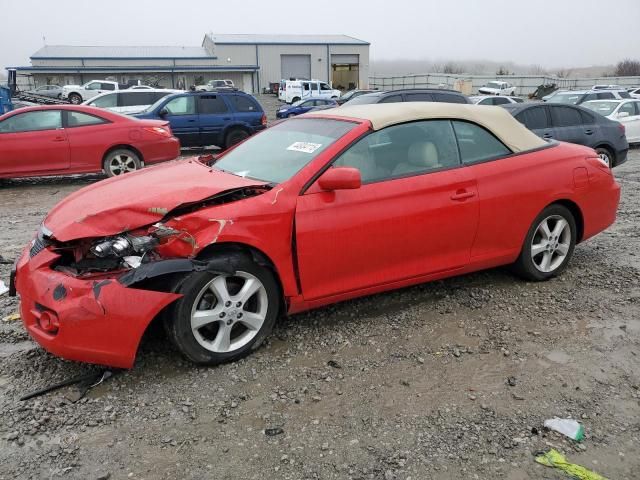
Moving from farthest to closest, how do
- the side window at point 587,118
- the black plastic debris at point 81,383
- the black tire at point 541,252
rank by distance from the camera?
the side window at point 587,118 < the black tire at point 541,252 < the black plastic debris at point 81,383

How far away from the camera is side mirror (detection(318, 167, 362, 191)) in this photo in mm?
3430

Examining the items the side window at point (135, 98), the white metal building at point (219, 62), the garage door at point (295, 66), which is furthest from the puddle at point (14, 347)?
the garage door at point (295, 66)

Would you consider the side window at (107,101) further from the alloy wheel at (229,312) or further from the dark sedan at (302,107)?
the alloy wheel at (229,312)

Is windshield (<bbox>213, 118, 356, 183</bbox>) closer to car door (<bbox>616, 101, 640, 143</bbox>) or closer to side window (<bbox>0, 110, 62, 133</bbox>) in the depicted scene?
side window (<bbox>0, 110, 62, 133</bbox>)

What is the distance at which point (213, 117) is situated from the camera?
14023mm

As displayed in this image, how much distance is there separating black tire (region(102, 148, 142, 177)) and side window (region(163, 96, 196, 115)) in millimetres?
4135

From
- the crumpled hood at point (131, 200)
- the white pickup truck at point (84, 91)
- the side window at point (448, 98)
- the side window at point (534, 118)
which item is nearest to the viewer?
the crumpled hood at point (131, 200)

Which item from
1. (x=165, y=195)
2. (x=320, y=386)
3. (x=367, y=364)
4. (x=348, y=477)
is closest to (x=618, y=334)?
(x=367, y=364)

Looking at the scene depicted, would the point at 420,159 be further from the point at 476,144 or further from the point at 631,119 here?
the point at 631,119

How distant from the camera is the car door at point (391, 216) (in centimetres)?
353

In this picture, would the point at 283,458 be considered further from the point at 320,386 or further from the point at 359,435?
the point at 320,386

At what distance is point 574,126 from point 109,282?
366 inches

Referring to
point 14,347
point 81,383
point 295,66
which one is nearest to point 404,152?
point 81,383

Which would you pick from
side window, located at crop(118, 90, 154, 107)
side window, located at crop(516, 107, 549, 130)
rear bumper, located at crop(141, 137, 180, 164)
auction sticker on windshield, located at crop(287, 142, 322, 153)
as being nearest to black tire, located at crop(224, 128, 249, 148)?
rear bumper, located at crop(141, 137, 180, 164)
